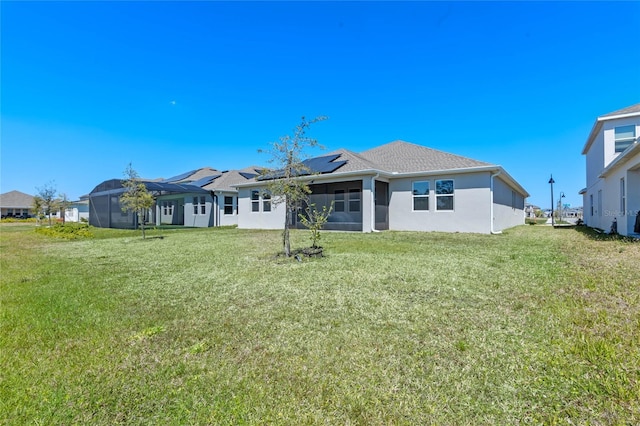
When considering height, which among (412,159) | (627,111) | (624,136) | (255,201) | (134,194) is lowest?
(255,201)

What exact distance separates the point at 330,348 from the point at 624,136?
17.4m

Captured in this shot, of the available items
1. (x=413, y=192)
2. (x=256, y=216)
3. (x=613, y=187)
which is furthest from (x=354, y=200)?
(x=613, y=187)

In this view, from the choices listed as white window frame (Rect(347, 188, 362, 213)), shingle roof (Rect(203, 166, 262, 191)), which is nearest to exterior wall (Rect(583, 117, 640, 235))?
white window frame (Rect(347, 188, 362, 213))

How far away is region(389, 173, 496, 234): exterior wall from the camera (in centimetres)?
1265

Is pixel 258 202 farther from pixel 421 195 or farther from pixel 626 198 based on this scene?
pixel 626 198

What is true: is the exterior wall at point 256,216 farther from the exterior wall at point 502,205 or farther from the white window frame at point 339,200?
the exterior wall at point 502,205

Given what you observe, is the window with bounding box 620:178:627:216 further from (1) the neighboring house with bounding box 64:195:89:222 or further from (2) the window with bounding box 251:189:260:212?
(1) the neighboring house with bounding box 64:195:89:222

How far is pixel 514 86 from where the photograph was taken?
581 inches

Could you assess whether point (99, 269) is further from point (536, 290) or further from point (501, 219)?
point (501, 219)

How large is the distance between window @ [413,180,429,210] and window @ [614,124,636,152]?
846 centimetres

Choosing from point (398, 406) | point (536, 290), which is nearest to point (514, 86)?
point (536, 290)

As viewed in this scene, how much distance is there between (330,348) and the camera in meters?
2.76

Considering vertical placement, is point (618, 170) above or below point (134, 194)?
above

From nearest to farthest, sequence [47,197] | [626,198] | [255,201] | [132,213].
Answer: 1. [626,198]
2. [255,201]
3. [132,213]
4. [47,197]
